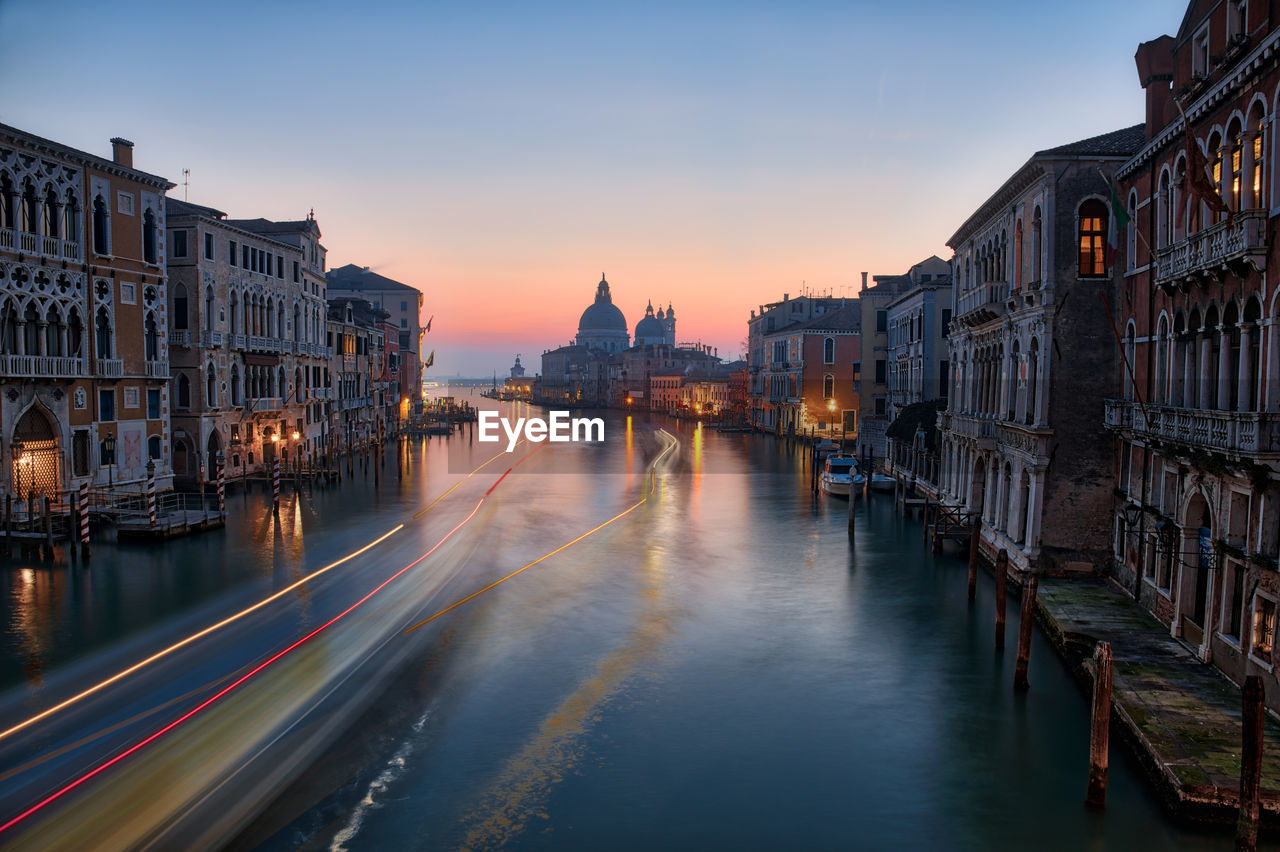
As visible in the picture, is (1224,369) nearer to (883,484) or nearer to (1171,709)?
(1171,709)

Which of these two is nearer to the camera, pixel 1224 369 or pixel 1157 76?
pixel 1224 369

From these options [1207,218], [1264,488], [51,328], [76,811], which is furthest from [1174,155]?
[51,328]

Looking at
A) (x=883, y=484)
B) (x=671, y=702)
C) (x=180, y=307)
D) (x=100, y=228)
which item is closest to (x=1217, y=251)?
(x=671, y=702)

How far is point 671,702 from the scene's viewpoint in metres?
16.2

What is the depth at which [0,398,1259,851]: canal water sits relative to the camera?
39.5 ft

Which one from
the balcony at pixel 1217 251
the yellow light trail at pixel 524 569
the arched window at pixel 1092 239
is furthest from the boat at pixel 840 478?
the balcony at pixel 1217 251

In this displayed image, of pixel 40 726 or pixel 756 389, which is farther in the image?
pixel 756 389

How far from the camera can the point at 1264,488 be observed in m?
13.8

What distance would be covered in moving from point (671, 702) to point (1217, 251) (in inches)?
477

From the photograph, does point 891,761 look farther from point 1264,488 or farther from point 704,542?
point 704,542

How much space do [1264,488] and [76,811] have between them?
1696 cm

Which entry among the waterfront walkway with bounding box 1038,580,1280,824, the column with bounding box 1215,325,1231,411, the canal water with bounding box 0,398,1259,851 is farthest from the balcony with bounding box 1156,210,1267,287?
the canal water with bounding box 0,398,1259,851

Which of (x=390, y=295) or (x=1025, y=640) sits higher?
(x=390, y=295)

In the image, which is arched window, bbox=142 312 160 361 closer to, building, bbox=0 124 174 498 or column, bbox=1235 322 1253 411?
building, bbox=0 124 174 498
